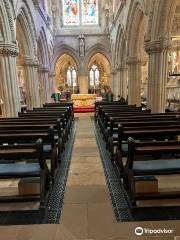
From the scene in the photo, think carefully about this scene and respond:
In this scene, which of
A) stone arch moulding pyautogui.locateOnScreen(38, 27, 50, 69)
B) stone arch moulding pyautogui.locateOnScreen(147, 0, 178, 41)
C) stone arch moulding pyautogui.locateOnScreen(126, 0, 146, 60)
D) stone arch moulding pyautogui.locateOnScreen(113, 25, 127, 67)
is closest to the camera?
stone arch moulding pyautogui.locateOnScreen(147, 0, 178, 41)

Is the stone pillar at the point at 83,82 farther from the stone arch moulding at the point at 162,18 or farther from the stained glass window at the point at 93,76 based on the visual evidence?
the stone arch moulding at the point at 162,18

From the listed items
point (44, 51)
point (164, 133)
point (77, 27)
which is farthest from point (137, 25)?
point (77, 27)

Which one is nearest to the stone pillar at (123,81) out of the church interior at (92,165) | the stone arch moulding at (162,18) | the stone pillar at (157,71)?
the church interior at (92,165)

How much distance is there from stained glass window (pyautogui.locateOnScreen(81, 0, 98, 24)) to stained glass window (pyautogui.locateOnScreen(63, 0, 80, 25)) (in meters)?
0.72

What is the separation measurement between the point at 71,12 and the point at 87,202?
26.3 metres

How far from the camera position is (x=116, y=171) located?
4.84m

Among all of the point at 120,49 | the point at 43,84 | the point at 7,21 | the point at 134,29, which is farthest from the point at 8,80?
the point at 120,49

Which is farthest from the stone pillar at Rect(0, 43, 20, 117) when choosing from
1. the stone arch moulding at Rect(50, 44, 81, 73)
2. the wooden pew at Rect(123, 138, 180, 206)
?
the stone arch moulding at Rect(50, 44, 81, 73)

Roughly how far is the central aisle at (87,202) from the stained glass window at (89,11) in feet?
77.4

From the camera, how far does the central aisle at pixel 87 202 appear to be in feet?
9.61

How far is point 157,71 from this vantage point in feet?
30.6

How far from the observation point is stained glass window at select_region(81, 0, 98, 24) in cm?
2572

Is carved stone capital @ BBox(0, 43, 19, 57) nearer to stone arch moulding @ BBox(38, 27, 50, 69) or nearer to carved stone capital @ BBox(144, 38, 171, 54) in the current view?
carved stone capital @ BBox(144, 38, 171, 54)

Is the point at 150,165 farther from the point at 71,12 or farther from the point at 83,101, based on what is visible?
the point at 71,12
